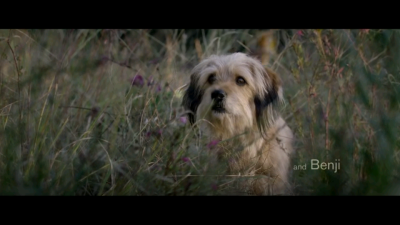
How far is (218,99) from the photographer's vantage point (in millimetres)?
3486

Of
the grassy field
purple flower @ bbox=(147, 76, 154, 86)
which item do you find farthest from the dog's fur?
purple flower @ bbox=(147, 76, 154, 86)

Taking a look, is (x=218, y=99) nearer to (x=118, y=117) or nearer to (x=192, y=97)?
(x=192, y=97)

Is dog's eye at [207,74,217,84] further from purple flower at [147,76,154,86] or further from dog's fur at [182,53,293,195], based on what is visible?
purple flower at [147,76,154,86]

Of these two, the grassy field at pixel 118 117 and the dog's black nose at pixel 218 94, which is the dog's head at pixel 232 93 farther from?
the grassy field at pixel 118 117

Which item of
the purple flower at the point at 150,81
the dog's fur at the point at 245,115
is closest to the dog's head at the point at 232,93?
the dog's fur at the point at 245,115

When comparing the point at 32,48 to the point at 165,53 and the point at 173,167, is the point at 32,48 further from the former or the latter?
the point at 165,53

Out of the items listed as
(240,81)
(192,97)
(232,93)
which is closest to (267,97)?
(240,81)

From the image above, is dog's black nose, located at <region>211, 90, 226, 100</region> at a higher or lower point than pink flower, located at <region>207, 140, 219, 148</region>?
higher

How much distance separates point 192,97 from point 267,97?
558mm

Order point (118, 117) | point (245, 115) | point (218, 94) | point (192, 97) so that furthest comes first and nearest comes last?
point (192, 97) < point (245, 115) < point (218, 94) < point (118, 117)

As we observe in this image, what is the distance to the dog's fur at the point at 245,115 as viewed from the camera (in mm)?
3424

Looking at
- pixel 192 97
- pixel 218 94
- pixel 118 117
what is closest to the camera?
pixel 118 117

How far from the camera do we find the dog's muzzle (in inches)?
136
